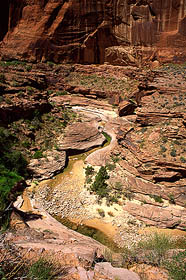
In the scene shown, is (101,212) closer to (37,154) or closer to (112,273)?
(112,273)

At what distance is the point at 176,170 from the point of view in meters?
12.8

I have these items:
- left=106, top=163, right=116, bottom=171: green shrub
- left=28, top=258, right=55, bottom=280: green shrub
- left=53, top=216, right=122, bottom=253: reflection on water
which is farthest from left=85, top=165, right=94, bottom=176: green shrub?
left=28, top=258, right=55, bottom=280: green shrub

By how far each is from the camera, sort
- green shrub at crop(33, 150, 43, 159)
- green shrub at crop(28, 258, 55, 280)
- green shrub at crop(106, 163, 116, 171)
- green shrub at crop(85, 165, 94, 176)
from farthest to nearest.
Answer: green shrub at crop(33, 150, 43, 159) → green shrub at crop(85, 165, 94, 176) → green shrub at crop(106, 163, 116, 171) → green shrub at crop(28, 258, 55, 280)

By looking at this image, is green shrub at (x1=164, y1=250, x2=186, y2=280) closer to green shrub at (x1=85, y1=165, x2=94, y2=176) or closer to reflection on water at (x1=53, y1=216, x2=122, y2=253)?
reflection on water at (x1=53, y1=216, x2=122, y2=253)

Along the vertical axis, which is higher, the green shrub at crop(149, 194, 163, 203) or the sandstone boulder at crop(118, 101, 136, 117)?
the sandstone boulder at crop(118, 101, 136, 117)

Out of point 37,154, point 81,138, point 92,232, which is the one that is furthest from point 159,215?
point 81,138

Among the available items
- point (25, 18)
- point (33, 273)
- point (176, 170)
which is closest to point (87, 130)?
point (176, 170)

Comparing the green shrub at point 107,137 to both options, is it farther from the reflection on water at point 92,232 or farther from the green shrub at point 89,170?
the reflection on water at point 92,232

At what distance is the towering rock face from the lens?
113 feet

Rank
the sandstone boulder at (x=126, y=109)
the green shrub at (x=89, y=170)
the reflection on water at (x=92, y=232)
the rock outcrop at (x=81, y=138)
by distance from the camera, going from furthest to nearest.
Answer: the sandstone boulder at (x=126, y=109), the rock outcrop at (x=81, y=138), the green shrub at (x=89, y=170), the reflection on water at (x=92, y=232)

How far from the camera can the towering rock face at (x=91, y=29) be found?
113 ft

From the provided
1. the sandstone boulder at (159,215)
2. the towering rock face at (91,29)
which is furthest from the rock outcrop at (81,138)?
the towering rock face at (91,29)

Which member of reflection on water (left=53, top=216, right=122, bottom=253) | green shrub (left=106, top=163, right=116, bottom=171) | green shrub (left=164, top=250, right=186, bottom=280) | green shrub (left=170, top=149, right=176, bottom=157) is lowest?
reflection on water (left=53, top=216, right=122, bottom=253)

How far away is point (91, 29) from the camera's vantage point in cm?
3716
